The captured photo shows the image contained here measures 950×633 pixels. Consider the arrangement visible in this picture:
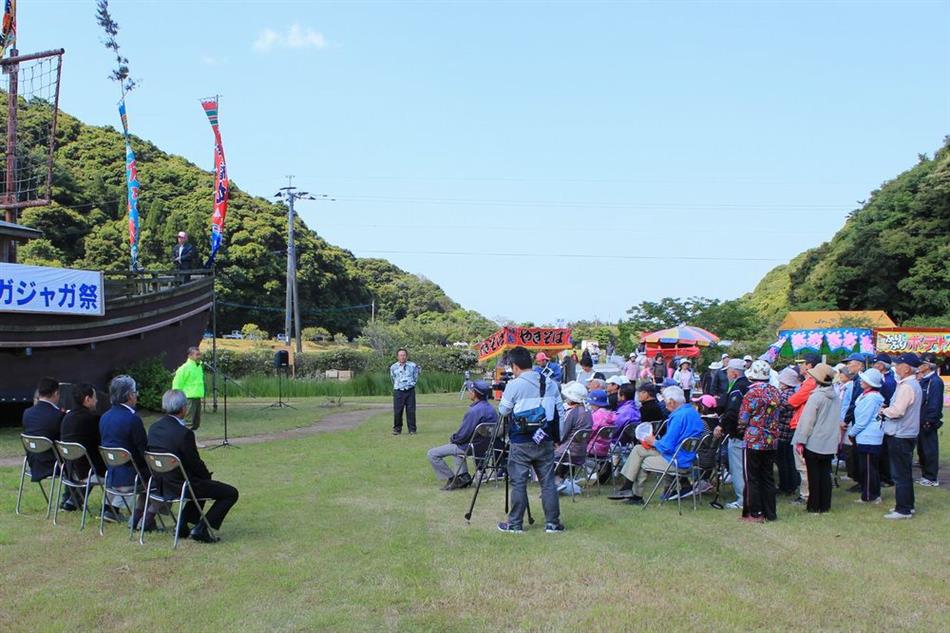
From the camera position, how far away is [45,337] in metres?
14.4

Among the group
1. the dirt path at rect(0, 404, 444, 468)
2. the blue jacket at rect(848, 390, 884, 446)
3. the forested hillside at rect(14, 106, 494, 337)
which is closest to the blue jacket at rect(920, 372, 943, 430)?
the blue jacket at rect(848, 390, 884, 446)

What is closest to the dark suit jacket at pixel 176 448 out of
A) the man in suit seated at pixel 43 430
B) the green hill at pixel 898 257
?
the man in suit seated at pixel 43 430

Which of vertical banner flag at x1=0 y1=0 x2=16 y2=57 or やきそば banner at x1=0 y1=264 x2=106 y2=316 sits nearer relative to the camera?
やきそば banner at x1=0 y1=264 x2=106 y2=316

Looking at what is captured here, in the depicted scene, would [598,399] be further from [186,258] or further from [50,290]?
[186,258]

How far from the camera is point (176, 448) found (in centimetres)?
632

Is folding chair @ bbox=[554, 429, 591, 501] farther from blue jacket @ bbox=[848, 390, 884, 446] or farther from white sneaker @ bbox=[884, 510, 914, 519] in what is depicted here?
white sneaker @ bbox=[884, 510, 914, 519]

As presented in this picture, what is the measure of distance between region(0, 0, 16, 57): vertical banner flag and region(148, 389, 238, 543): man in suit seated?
15.3 meters

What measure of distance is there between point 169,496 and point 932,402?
871 centimetres

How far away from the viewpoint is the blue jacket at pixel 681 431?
788 centimetres

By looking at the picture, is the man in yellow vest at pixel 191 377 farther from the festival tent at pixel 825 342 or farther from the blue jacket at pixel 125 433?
the festival tent at pixel 825 342

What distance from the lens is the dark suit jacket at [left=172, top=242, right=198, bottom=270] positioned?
18.3m

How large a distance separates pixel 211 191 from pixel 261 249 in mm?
5030

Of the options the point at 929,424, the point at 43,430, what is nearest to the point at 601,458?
the point at 929,424

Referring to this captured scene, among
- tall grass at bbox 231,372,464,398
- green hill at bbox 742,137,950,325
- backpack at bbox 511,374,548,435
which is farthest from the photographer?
green hill at bbox 742,137,950,325
